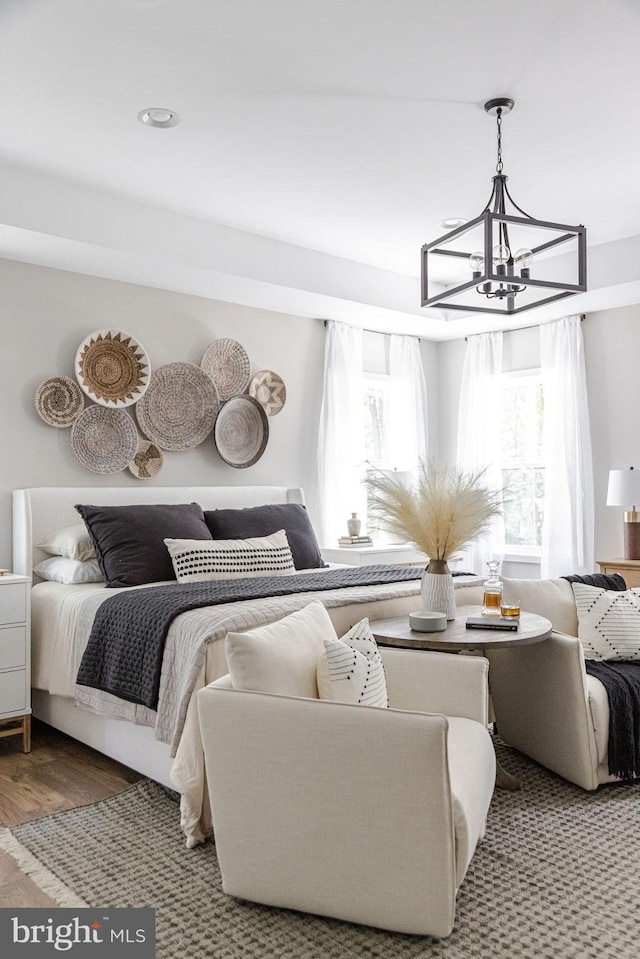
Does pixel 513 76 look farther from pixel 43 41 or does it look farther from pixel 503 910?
pixel 503 910

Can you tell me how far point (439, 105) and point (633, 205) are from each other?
1.64 m

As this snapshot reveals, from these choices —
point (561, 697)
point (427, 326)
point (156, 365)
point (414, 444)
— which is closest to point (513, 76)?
point (561, 697)

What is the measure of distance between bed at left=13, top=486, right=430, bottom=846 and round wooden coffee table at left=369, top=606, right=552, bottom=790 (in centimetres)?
34

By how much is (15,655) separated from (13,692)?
0.53ft

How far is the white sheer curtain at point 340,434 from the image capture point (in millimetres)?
5453

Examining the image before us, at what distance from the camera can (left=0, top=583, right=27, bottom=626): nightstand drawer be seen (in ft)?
11.1

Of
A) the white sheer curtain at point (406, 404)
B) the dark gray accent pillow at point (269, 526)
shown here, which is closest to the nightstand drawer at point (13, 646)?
the dark gray accent pillow at point (269, 526)

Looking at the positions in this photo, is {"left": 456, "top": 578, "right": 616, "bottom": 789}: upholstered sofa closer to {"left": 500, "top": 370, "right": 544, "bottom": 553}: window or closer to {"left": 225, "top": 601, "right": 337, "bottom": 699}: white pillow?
{"left": 225, "top": 601, "right": 337, "bottom": 699}: white pillow

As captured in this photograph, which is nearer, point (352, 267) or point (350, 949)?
point (350, 949)

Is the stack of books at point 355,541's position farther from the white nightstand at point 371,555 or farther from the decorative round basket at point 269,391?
the decorative round basket at point 269,391

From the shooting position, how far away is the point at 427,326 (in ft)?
18.9

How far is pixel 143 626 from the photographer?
287cm

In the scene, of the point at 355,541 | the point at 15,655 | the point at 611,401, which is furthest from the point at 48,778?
the point at 611,401

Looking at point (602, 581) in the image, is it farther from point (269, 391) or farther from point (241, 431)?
point (269, 391)
